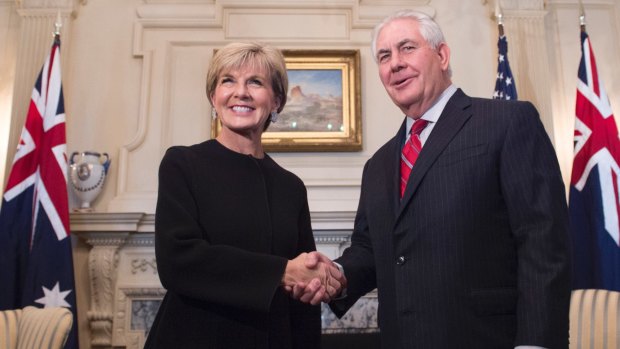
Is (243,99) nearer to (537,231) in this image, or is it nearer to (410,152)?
(410,152)

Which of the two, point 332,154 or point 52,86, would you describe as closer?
point 52,86

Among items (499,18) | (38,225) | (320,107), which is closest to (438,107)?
(320,107)

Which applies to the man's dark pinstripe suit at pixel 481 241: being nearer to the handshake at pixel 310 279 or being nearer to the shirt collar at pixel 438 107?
the shirt collar at pixel 438 107

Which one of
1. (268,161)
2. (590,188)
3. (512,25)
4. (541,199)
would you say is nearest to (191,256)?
(268,161)

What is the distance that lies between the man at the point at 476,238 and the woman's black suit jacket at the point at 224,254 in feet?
0.50

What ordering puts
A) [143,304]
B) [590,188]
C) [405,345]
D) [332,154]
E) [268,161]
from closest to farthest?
[405,345]
[268,161]
[590,188]
[143,304]
[332,154]

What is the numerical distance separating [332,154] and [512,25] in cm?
187

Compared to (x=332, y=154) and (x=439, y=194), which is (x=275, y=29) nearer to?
(x=332, y=154)

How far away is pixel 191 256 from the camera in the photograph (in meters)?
1.66

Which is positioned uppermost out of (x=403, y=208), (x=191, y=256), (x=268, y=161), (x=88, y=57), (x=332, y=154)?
(x=88, y=57)

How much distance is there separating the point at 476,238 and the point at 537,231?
6.6 inches

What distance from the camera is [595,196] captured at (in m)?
3.80

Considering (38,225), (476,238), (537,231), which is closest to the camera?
(537,231)

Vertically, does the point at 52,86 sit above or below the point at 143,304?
above
